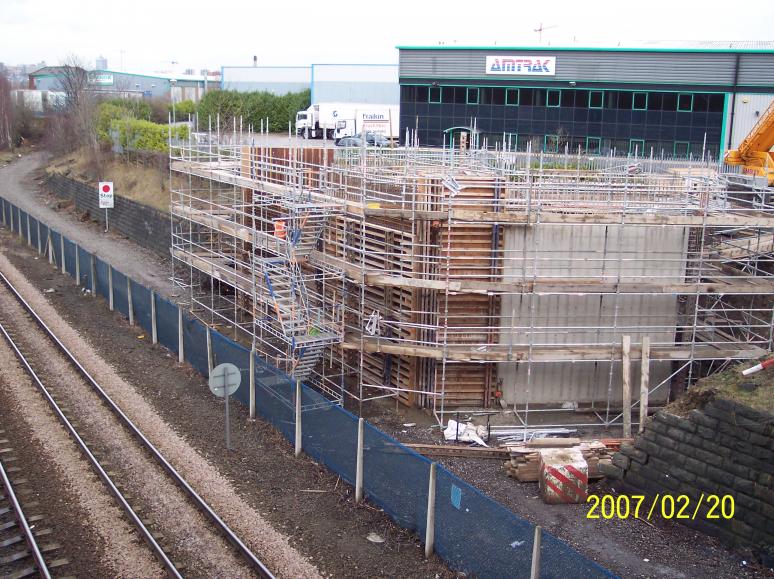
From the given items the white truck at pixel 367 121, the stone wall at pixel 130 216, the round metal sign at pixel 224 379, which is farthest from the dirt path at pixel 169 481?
the white truck at pixel 367 121

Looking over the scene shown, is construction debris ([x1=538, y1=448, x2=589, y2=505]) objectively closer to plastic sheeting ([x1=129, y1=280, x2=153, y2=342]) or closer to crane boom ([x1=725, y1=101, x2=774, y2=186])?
plastic sheeting ([x1=129, y1=280, x2=153, y2=342])

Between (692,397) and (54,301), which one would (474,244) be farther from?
(54,301)

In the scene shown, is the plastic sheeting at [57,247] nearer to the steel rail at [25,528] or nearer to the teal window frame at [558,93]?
the steel rail at [25,528]

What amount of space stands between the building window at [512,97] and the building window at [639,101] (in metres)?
5.97

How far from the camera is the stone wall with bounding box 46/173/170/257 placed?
31391 mm

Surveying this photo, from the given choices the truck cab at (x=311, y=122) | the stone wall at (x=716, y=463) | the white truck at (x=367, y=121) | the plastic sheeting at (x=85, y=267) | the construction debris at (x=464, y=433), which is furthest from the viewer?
the truck cab at (x=311, y=122)

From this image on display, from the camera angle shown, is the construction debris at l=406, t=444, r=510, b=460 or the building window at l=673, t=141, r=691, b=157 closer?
the construction debris at l=406, t=444, r=510, b=460

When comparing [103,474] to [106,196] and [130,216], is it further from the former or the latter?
[130,216]

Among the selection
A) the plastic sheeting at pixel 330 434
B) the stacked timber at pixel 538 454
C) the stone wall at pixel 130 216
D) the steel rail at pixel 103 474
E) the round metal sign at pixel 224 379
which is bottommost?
the steel rail at pixel 103 474

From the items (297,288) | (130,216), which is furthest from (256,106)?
(297,288)

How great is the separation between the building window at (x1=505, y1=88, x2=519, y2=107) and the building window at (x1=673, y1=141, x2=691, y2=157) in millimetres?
8387

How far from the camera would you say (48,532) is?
1172 cm
